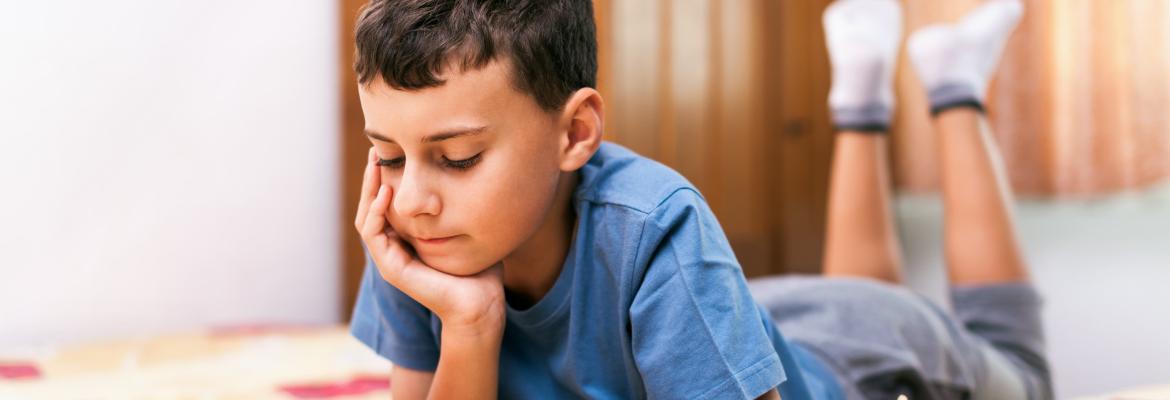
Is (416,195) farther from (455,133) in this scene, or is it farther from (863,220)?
(863,220)

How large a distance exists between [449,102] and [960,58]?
3.49ft

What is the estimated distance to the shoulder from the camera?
75 centimetres

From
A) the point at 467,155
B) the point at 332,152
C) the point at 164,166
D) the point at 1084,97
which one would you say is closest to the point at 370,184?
the point at 467,155

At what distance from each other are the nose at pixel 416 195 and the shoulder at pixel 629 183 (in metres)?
0.14

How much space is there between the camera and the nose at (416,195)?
0.70m

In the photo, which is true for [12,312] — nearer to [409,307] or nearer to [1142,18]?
[409,307]

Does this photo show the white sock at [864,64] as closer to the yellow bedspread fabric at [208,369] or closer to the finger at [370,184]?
the yellow bedspread fabric at [208,369]

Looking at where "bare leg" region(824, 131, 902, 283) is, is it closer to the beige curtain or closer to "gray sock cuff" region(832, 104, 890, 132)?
"gray sock cuff" region(832, 104, 890, 132)

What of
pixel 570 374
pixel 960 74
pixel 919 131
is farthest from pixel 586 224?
pixel 919 131

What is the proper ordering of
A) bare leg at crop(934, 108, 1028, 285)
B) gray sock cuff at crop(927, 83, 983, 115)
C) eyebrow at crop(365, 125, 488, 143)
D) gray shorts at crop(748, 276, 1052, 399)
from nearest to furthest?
eyebrow at crop(365, 125, 488, 143) < gray shorts at crop(748, 276, 1052, 399) < bare leg at crop(934, 108, 1028, 285) < gray sock cuff at crop(927, 83, 983, 115)

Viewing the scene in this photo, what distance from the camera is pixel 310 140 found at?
192 cm

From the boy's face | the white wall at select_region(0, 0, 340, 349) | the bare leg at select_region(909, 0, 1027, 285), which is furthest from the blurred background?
the boy's face

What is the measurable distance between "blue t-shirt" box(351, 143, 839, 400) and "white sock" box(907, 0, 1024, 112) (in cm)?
79

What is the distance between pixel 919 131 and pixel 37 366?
6.08ft
